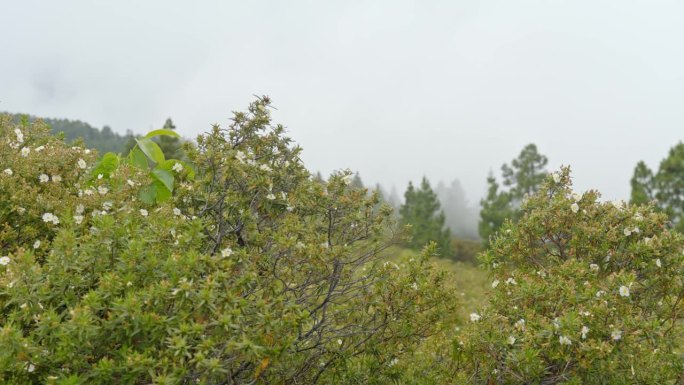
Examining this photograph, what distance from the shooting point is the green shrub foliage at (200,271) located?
8.61 feet

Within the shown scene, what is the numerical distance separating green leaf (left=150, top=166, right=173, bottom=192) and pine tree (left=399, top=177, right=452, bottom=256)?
96.0ft

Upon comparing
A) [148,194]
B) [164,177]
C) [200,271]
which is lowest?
[200,271]

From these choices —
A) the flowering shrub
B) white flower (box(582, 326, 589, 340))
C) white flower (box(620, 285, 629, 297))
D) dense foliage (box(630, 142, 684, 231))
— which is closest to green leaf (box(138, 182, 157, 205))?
the flowering shrub

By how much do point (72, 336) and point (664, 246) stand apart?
4533 mm

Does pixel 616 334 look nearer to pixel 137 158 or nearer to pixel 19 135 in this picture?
pixel 137 158

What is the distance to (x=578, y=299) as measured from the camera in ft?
12.5

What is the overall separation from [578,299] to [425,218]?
32122 millimetres

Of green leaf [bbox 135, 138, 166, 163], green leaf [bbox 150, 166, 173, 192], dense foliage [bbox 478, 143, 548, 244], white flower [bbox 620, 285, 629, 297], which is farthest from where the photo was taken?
dense foliage [bbox 478, 143, 548, 244]

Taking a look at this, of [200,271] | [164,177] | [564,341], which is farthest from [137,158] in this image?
[564,341]

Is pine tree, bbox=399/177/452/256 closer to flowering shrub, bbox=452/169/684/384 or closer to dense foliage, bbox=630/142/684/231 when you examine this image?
dense foliage, bbox=630/142/684/231

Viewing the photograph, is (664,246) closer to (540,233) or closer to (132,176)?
(540,233)

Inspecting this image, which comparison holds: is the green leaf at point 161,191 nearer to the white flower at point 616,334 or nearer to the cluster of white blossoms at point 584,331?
the cluster of white blossoms at point 584,331

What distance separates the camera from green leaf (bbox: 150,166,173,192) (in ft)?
14.0

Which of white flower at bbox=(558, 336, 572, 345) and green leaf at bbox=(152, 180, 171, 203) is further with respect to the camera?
green leaf at bbox=(152, 180, 171, 203)
